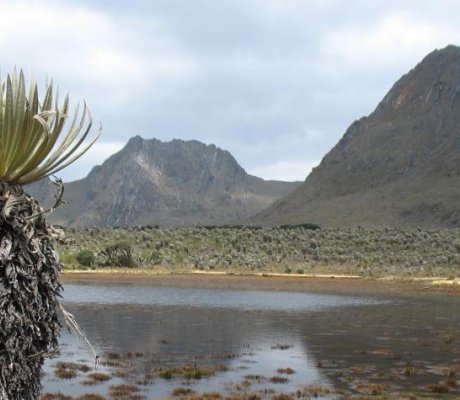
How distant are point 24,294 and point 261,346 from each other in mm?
24729

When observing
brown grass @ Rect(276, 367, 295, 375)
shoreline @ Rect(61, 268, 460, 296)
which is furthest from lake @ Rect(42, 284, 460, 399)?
shoreline @ Rect(61, 268, 460, 296)

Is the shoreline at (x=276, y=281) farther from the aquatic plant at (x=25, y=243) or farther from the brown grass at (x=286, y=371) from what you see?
the aquatic plant at (x=25, y=243)

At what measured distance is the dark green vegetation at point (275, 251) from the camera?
8112 centimetres

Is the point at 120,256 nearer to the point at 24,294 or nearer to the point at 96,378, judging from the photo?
the point at 96,378

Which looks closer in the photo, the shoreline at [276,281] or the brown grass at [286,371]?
the brown grass at [286,371]

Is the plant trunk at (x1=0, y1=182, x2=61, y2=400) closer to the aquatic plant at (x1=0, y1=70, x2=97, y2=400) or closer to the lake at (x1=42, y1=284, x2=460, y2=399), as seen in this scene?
the aquatic plant at (x1=0, y1=70, x2=97, y2=400)

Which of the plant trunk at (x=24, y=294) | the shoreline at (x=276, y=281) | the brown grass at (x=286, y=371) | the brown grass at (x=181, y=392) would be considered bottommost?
the brown grass at (x=286, y=371)

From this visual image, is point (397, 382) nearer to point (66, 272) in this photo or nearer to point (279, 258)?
point (66, 272)

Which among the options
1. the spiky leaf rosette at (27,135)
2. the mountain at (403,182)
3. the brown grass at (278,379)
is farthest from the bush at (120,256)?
the mountain at (403,182)

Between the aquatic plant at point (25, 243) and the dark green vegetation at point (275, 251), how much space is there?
71490mm

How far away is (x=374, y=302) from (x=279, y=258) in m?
36.1

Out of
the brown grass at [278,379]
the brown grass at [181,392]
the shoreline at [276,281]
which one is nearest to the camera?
the brown grass at [181,392]

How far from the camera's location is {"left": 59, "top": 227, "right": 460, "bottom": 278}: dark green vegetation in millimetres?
81125

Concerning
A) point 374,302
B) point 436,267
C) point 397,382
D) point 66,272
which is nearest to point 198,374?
point 397,382
